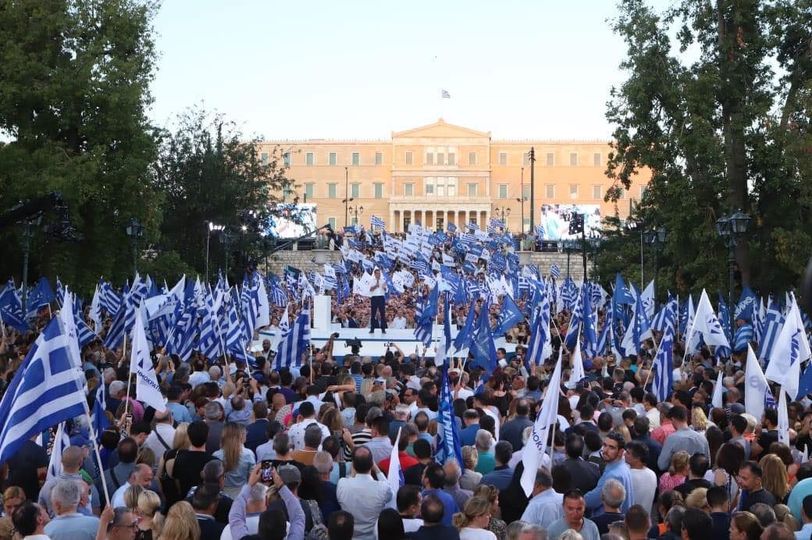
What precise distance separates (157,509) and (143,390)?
302cm

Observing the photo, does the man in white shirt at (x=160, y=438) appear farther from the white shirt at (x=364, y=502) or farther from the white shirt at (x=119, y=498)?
the white shirt at (x=364, y=502)

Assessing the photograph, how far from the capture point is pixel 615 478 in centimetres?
699

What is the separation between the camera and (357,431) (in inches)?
346

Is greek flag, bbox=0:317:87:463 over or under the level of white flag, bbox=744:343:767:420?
over

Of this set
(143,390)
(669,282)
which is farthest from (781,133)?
(143,390)

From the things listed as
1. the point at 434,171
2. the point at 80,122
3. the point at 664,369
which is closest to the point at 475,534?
the point at 664,369

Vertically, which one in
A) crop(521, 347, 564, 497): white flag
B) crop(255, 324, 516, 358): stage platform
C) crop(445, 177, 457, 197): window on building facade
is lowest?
crop(255, 324, 516, 358): stage platform

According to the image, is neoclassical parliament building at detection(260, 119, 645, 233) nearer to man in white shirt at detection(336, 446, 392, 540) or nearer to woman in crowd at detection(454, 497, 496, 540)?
man in white shirt at detection(336, 446, 392, 540)

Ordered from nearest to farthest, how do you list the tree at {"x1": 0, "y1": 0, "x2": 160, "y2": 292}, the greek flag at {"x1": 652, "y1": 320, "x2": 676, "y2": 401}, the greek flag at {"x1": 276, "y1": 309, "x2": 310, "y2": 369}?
the greek flag at {"x1": 652, "y1": 320, "x2": 676, "y2": 401}, the greek flag at {"x1": 276, "y1": 309, "x2": 310, "y2": 369}, the tree at {"x1": 0, "y1": 0, "x2": 160, "y2": 292}

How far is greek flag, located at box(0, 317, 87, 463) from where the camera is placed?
6573 mm

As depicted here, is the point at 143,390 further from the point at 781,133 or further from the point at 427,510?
the point at 781,133

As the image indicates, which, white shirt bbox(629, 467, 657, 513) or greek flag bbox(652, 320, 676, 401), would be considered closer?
white shirt bbox(629, 467, 657, 513)

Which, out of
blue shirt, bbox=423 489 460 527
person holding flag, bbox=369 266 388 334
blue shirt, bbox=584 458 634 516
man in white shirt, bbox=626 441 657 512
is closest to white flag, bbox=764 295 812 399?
man in white shirt, bbox=626 441 657 512

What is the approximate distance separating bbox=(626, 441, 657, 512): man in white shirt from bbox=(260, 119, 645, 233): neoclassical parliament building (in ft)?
362
